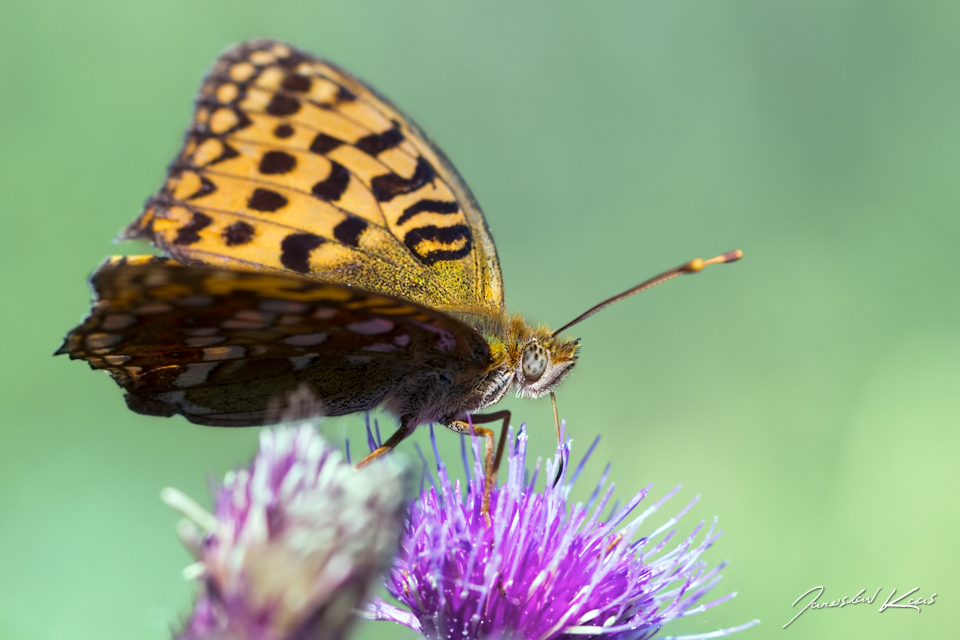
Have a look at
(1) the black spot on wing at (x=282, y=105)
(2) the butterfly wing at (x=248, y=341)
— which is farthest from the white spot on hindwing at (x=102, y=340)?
(1) the black spot on wing at (x=282, y=105)

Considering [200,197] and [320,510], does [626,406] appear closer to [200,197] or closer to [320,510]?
[200,197]

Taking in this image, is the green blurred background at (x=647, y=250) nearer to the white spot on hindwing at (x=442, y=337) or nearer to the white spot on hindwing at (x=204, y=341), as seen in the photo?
the white spot on hindwing at (x=442, y=337)

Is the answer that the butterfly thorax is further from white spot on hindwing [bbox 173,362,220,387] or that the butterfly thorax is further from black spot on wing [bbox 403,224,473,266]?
white spot on hindwing [bbox 173,362,220,387]

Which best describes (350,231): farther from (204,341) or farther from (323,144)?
(204,341)

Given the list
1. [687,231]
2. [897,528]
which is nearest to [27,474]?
[897,528]

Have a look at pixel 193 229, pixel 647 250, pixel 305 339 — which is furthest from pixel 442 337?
pixel 647 250

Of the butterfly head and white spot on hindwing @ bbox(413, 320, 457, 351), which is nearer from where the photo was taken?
white spot on hindwing @ bbox(413, 320, 457, 351)

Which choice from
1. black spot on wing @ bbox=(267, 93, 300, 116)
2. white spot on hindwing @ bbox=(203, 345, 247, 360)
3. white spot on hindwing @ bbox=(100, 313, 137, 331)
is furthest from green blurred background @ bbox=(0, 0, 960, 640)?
white spot on hindwing @ bbox=(100, 313, 137, 331)
